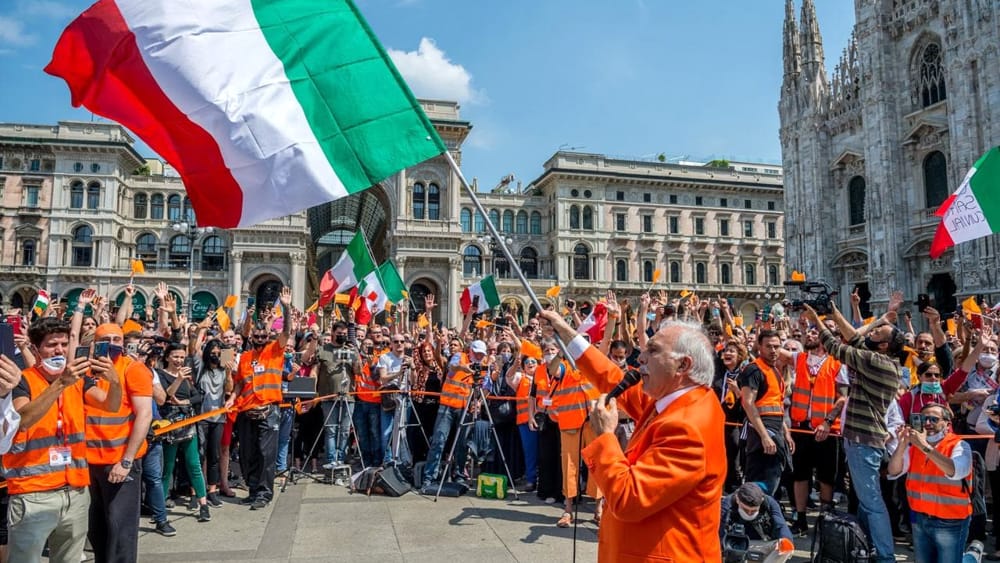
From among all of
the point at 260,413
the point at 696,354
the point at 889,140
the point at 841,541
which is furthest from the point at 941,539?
the point at 889,140

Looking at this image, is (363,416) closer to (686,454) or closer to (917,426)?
(917,426)

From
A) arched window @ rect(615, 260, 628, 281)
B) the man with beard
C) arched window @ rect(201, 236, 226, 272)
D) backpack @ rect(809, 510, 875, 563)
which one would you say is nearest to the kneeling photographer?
backpack @ rect(809, 510, 875, 563)

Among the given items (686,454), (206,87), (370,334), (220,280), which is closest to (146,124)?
(206,87)

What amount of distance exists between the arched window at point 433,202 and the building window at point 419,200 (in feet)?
1.47

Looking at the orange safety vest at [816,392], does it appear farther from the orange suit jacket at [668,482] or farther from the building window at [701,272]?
the building window at [701,272]

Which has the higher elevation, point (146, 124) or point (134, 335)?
point (146, 124)

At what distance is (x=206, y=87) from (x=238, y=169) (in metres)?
0.66

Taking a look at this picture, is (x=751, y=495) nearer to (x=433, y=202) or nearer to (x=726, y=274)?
(x=433, y=202)

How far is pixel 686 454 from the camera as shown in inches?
101

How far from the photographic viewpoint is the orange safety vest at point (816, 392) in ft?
24.1

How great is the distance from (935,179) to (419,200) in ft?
106

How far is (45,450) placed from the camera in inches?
163

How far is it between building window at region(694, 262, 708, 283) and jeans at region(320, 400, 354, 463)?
2129 inches

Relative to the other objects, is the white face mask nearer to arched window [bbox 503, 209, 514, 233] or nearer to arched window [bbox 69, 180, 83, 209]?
arched window [bbox 503, 209, 514, 233]
